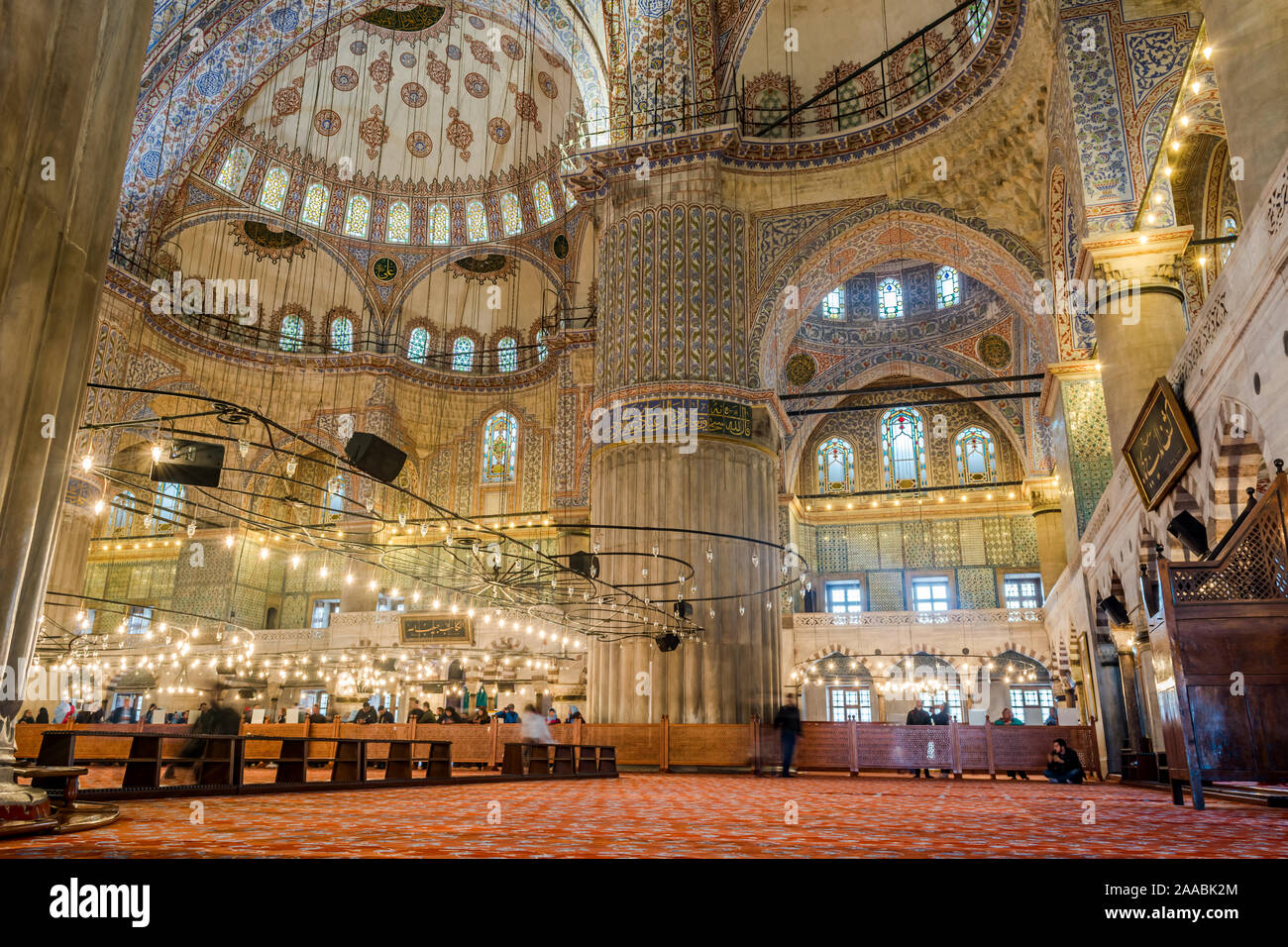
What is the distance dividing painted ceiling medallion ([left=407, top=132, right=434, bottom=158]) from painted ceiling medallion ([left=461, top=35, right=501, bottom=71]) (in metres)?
2.12

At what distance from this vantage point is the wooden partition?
172 inches

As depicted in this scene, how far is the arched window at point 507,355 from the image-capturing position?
19719 mm

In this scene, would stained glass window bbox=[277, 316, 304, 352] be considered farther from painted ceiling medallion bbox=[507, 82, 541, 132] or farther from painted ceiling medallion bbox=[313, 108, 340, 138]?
painted ceiling medallion bbox=[507, 82, 541, 132]

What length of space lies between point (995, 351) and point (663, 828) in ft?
54.8

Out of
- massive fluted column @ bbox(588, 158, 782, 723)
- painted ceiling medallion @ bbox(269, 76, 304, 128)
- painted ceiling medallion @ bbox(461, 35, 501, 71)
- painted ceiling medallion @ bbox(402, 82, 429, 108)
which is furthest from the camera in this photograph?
painted ceiling medallion @ bbox(402, 82, 429, 108)

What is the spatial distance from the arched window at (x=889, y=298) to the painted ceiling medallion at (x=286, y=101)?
12.4 m

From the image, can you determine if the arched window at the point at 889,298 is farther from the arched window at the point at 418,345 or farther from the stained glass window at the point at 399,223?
the stained glass window at the point at 399,223

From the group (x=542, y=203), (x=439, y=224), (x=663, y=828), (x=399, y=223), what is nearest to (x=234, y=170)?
(x=399, y=223)

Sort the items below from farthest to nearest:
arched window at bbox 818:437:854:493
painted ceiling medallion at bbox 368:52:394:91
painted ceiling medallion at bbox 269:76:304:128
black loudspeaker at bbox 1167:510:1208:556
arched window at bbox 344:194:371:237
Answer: arched window at bbox 818:437:854:493
arched window at bbox 344:194:371:237
painted ceiling medallion at bbox 368:52:394:91
painted ceiling medallion at bbox 269:76:304:128
black loudspeaker at bbox 1167:510:1208:556

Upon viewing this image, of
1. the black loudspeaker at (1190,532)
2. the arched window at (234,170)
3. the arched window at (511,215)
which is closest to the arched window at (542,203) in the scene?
the arched window at (511,215)

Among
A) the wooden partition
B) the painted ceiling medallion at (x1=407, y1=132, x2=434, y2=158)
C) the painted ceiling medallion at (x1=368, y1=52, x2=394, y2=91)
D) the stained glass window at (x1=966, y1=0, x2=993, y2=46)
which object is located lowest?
the wooden partition

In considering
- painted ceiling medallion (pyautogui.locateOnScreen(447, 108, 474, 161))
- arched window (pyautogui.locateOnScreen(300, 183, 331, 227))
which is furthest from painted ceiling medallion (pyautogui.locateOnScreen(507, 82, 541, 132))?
arched window (pyautogui.locateOnScreen(300, 183, 331, 227))
